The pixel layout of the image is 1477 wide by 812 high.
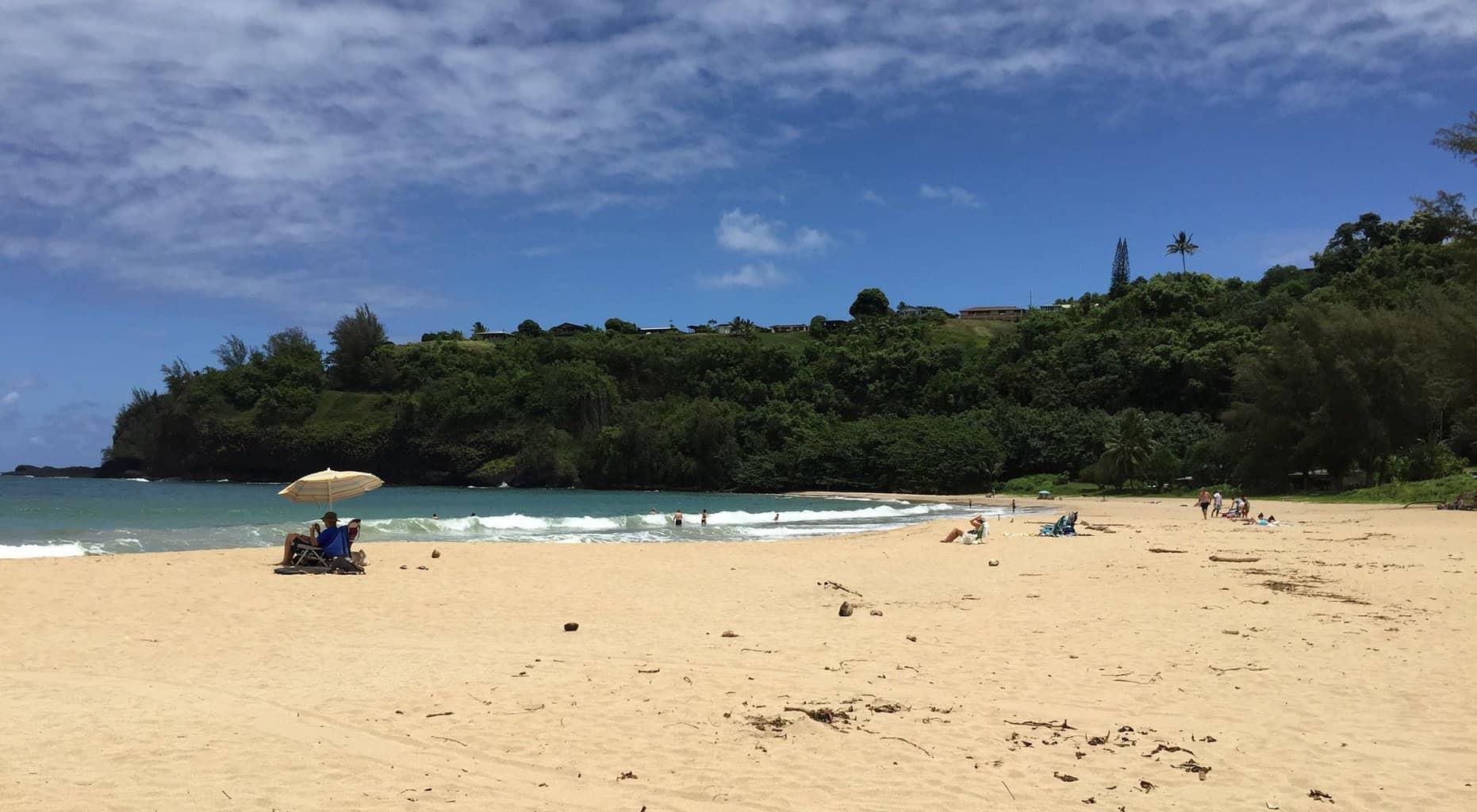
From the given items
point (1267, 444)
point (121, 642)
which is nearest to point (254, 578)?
point (121, 642)

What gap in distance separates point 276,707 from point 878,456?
243 feet

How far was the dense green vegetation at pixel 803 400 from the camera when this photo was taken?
74.3 metres

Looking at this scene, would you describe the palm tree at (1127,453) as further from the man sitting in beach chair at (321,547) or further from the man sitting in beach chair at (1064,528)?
the man sitting in beach chair at (321,547)

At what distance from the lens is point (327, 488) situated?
17219 millimetres

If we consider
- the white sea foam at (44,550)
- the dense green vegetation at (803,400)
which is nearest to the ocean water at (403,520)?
the white sea foam at (44,550)

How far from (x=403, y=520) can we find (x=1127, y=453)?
1784 inches

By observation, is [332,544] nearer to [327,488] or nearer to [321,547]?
[321,547]

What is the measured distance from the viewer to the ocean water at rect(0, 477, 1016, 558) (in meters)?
25.3

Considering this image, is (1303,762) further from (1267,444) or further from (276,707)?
(1267,444)

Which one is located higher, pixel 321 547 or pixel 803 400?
pixel 803 400

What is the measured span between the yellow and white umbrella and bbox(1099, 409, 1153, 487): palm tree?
169 feet

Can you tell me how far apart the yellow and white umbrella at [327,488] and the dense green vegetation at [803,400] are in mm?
46399

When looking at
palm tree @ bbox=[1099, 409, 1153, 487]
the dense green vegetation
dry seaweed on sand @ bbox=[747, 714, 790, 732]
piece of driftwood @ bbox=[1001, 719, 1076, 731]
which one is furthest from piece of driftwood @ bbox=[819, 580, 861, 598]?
palm tree @ bbox=[1099, 409, 1153, 487]

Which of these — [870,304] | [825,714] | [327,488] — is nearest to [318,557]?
[327,488]
